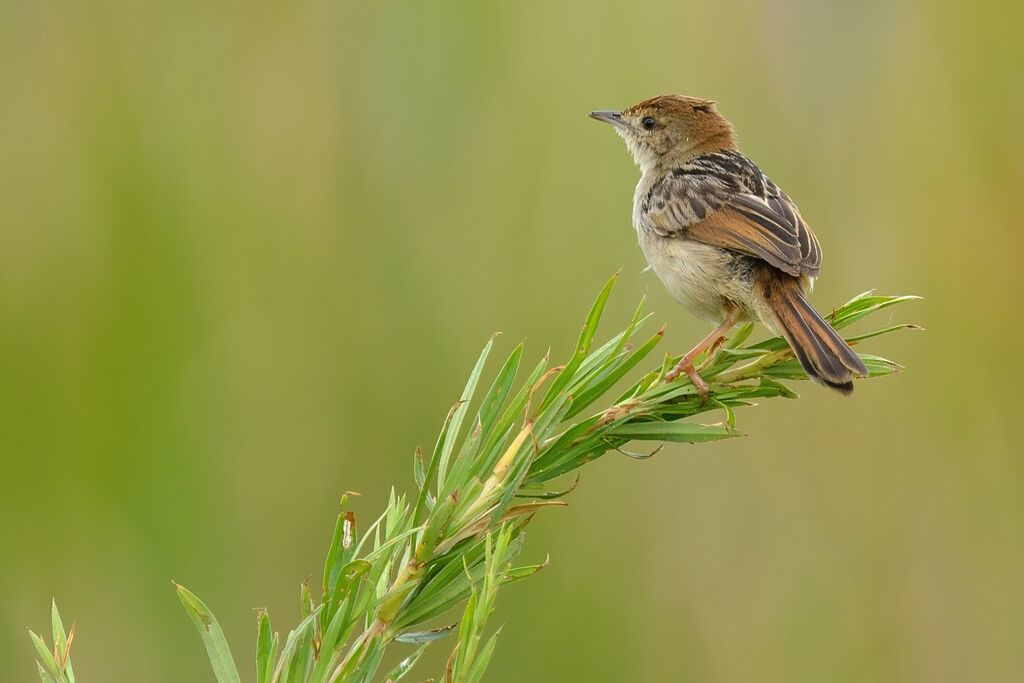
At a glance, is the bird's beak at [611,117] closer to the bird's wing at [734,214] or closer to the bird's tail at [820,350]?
the bird's wing at [734,214]

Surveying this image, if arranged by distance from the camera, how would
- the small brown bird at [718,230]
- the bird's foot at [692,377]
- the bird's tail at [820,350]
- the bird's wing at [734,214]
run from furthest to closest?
the bird's wing at [734,214], the small brown bird at [718,230], the bird's tail at [820,350], the bird's foot at [692,377]

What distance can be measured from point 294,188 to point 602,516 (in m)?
1.34

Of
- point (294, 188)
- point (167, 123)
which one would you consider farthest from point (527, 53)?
point (167, 123)

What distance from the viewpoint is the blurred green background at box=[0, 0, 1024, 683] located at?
2.77 metres

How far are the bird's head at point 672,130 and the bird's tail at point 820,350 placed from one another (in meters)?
1.54

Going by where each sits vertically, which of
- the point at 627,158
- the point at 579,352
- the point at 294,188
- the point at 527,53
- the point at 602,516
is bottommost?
the point at 602,516

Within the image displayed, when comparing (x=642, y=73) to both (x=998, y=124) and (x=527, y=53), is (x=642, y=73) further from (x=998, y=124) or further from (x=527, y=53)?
(x=998, y=124)

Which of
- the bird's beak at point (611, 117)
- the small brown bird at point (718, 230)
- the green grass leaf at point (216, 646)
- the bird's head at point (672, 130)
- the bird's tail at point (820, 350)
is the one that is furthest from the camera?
the bird's head at point (672, 130)

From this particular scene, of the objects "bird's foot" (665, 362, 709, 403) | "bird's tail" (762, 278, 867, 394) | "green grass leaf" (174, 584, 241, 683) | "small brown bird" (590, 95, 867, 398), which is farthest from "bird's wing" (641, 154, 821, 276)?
"green grass leaf" (174, 584, 241, 683)

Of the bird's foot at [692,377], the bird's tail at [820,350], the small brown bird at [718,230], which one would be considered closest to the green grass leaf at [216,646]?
the bird's foot at [692,377]

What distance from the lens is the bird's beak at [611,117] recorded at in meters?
3.51

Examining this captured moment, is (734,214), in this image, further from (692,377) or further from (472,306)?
(692,377)

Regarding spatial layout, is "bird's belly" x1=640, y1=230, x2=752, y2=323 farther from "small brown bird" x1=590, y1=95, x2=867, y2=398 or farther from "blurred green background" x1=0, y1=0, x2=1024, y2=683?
"blurred green background" x1=0, y1=0, x2=1024, y2=683

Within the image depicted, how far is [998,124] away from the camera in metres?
3.54
